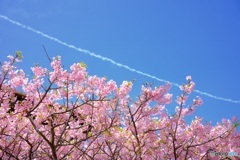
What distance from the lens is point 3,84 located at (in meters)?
7.62

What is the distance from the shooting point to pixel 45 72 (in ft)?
25.1

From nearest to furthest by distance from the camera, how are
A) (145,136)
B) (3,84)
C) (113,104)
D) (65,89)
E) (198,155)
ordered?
(3,84) < (65,89) < (113,104) < (145,136) < (198,155)

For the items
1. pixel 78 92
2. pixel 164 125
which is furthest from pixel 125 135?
pixel 78 92

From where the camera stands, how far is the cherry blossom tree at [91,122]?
25.1 ft

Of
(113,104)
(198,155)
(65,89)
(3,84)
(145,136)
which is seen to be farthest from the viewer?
(198,155)

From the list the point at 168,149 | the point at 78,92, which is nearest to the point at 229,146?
the point at 168,149

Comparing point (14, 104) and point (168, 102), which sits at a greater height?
point (168, 102)

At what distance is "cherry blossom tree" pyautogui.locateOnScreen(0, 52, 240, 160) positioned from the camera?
25.1 ft

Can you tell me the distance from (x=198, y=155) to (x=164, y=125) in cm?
214

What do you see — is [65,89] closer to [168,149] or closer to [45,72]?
[45,72]

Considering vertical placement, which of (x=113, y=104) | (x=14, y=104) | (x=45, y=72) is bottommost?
(x=14, y=104)

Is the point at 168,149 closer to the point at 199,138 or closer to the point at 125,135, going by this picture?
the point at 199,138

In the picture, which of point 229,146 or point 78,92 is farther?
point 229,146

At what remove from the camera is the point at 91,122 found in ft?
29.4
